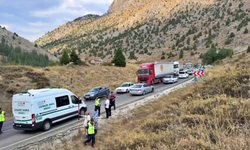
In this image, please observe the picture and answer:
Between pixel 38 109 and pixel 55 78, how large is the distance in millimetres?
18750

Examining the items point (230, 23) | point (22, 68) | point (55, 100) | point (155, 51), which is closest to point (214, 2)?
point (230, 23)

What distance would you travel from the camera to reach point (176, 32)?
91.9 m

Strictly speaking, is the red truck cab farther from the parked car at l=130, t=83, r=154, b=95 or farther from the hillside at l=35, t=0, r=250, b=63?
the hillside at l=35, t=0, r=250, b=63

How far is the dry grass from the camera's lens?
2367 centimetres

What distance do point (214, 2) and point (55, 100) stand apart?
109082 millimetres

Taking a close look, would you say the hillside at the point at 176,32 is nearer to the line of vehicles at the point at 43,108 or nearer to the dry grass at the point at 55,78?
the dry grass at the point at 55,78

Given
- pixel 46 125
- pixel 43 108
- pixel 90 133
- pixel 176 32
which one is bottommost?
pixel 46 125

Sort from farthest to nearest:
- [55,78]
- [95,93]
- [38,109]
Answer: [55,78] → [95,93] → [38,109]

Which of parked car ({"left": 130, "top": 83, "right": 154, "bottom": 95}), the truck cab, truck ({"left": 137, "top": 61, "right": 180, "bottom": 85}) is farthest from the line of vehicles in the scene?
truck ({"left": 137, "top": 61, "right": 180, "bottom": 85})

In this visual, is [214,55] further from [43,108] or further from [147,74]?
[43,108]

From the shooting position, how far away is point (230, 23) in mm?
79062

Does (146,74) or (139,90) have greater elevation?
(146,74)

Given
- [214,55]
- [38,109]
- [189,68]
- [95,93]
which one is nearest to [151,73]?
[95,93]

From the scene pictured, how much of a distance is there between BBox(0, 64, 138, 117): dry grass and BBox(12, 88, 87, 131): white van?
318 inches
